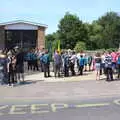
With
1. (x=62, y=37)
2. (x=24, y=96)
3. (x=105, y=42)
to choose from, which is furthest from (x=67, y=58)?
(x=105, y=42)

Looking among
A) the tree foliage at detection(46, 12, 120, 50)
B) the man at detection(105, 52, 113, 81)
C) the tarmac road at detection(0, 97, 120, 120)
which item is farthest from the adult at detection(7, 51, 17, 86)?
the tree foliage at detection(46, 12, 120, 50)

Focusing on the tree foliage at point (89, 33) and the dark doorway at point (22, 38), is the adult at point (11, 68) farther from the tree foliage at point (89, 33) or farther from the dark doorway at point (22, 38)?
the tree foliage at point (89, 33)

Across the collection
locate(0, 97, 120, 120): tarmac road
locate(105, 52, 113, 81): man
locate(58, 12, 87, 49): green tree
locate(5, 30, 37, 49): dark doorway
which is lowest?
locate(0, 97, 120, 120): tarmac road

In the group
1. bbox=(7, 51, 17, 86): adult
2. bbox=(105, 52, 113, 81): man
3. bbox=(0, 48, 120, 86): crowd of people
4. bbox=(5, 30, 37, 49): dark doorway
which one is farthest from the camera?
bbox=(5, 30, 37, 49): dark doorway

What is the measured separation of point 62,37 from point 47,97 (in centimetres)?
5445

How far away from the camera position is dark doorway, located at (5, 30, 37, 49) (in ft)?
162

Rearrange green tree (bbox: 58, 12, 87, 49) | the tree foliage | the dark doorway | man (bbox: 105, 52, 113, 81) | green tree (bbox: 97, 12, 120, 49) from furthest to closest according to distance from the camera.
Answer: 1. green tree (bbox: 97, 12, 120, 49)
2. the tree foliage
3. green tree (bbox: 58, 12, 87, 49)
4. the dark doorway
5. man (bbox: 105, 52, 113, 81)

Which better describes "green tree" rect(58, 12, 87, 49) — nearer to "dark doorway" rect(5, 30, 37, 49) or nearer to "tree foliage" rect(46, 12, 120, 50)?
"tree foliage" rect(46, 12, 120, 50)

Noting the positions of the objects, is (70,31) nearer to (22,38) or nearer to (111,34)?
(111,34)

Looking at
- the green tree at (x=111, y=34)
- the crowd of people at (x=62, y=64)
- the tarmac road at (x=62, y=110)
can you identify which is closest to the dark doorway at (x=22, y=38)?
the crowd of people at (x=62, y=64)

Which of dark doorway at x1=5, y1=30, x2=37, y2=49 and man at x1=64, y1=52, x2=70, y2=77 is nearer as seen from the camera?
man at x1=64, y1=52, x2=70, y2=77

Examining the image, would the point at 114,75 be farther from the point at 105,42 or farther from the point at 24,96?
the point at 105,42

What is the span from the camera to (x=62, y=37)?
235 ft

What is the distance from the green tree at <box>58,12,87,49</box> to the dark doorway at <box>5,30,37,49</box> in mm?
20113
